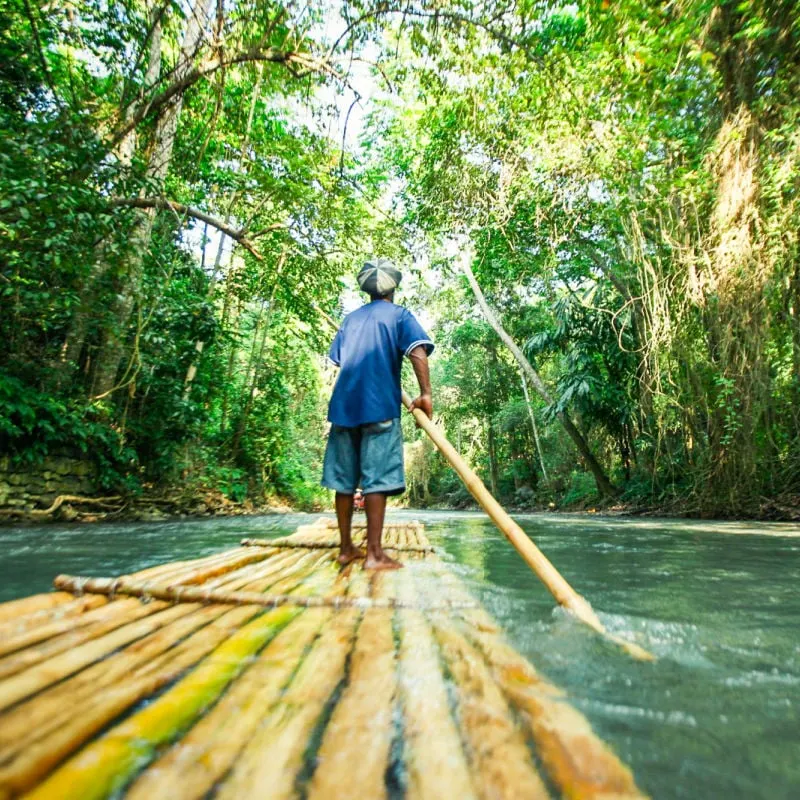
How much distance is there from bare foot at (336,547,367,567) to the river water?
47 cm

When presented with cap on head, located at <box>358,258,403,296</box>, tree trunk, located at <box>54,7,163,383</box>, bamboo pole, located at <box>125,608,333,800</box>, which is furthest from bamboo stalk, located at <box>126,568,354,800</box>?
tree trunk, located at <box>54,7,163,383</box>

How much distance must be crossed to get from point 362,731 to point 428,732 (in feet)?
0.29

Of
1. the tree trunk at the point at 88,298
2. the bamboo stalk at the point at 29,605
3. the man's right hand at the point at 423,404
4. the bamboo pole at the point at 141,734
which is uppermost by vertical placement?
the tree trunk at the point at 88,298

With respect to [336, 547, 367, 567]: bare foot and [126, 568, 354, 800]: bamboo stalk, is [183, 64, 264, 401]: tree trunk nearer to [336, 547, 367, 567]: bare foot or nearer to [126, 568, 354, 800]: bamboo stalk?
[336, 547, 367, 567]: bare foot

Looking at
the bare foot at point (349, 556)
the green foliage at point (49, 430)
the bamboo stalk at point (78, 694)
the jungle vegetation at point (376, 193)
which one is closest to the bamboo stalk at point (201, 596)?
the bamboo stalk at point (78, 694)

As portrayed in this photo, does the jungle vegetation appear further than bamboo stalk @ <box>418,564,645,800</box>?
Yes

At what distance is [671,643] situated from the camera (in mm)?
1288

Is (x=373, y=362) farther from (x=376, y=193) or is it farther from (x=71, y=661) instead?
(x=376, y=193)

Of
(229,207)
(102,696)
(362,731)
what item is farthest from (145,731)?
(229,207)

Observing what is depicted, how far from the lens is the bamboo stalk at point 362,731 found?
1.88ft

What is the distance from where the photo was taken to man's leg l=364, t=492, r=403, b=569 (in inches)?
83.0

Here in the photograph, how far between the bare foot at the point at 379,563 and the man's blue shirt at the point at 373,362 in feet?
1.86

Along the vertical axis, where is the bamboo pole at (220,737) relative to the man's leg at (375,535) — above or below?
below

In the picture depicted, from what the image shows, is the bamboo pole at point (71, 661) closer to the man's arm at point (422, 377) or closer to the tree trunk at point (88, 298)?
the man's arm at point (422, 377)
